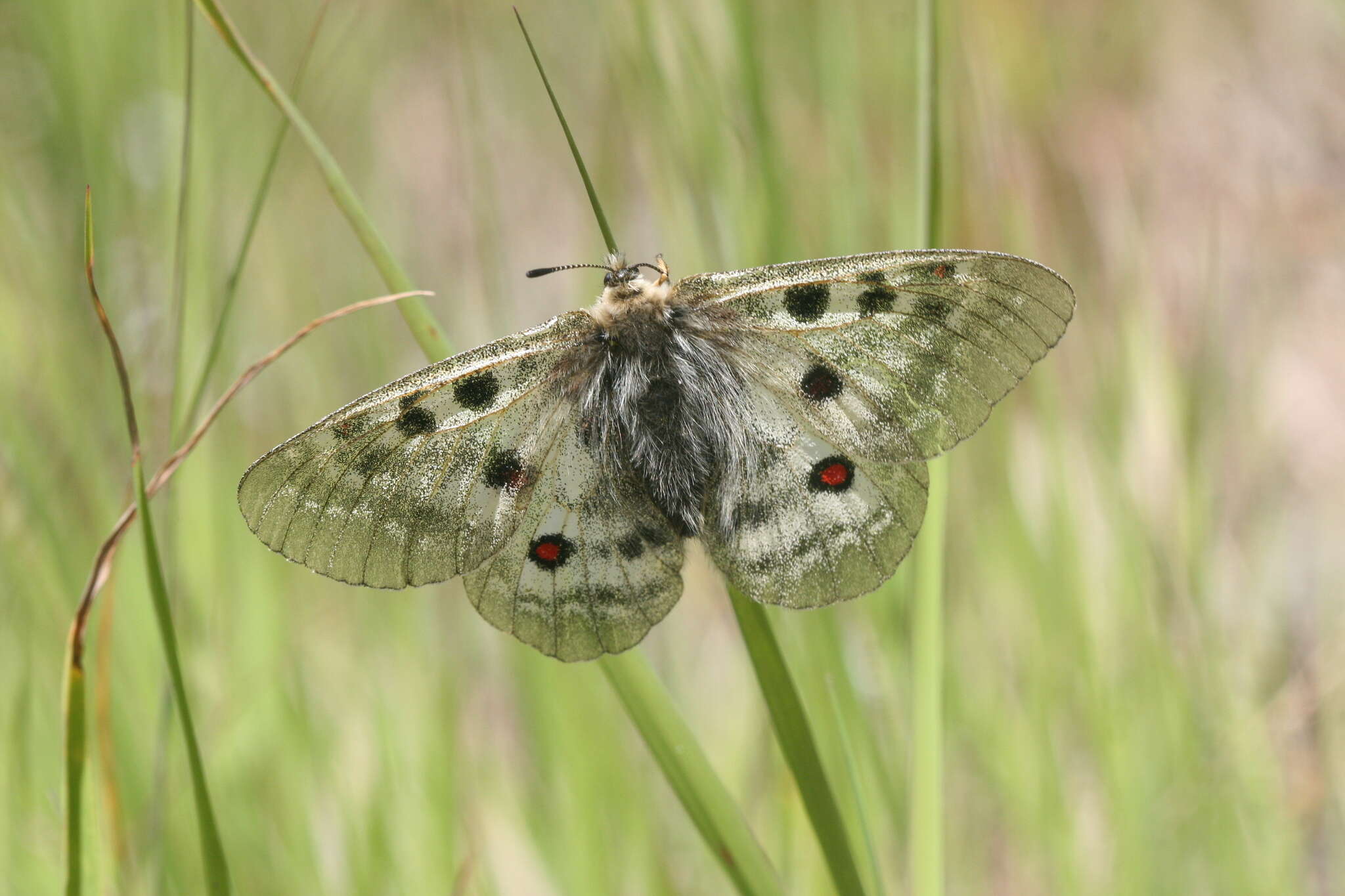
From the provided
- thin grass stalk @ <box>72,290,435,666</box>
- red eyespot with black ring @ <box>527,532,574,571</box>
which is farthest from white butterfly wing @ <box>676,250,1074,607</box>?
thin grass stalk @ <box>72,290,435,666</box>

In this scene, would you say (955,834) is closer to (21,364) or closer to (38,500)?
(38,500)

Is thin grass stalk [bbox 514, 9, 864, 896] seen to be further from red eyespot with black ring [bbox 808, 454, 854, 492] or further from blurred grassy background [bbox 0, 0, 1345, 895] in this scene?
red eyespot with black ring [bbox 808, 454, 854, 492]

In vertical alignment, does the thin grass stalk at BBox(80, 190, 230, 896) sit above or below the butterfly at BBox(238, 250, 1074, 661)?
below

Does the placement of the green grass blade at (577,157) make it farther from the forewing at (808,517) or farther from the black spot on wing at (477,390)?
the forewing at (808,517)

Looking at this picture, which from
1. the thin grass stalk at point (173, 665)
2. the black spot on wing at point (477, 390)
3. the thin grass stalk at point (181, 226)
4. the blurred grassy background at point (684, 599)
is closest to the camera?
the thin grass stalk at point (173, 665)

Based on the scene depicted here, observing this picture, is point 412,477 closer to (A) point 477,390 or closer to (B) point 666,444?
(A) point 477,390

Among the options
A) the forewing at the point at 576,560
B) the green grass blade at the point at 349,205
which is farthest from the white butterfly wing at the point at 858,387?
the green grass blade at the point at 349,205

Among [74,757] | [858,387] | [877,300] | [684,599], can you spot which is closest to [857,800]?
[858,387]
